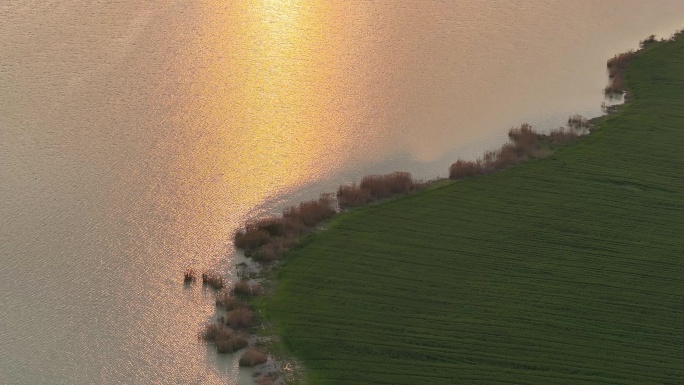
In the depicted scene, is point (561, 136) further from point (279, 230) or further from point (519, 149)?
point (279, 230)

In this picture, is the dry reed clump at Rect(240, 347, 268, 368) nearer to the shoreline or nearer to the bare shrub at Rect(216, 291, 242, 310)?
the shoreline

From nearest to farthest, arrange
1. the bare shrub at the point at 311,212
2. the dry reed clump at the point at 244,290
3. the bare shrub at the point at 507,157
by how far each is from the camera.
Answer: the dry reed clump at the point at 244,290
the bare shrub at the point at 311,212
the bare shrub at the point at 507,157

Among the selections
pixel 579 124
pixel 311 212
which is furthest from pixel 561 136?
pixel 311 212

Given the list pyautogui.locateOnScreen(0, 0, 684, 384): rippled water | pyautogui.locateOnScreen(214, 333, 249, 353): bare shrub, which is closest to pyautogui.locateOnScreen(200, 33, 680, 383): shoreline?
pyautogui.locateOnScreen(214, 333, 249, 353): bare shrub

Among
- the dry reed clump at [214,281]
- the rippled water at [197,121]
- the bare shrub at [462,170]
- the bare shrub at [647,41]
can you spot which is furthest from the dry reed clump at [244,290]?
the bare shrub at [647,41]

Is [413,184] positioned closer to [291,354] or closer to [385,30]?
[291,354]

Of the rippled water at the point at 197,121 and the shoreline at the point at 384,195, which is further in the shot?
the rippled water at the point at 197,121

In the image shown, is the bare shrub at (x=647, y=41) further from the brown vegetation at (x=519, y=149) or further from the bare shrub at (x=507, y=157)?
the bare shrub at (x=507, y=157)
